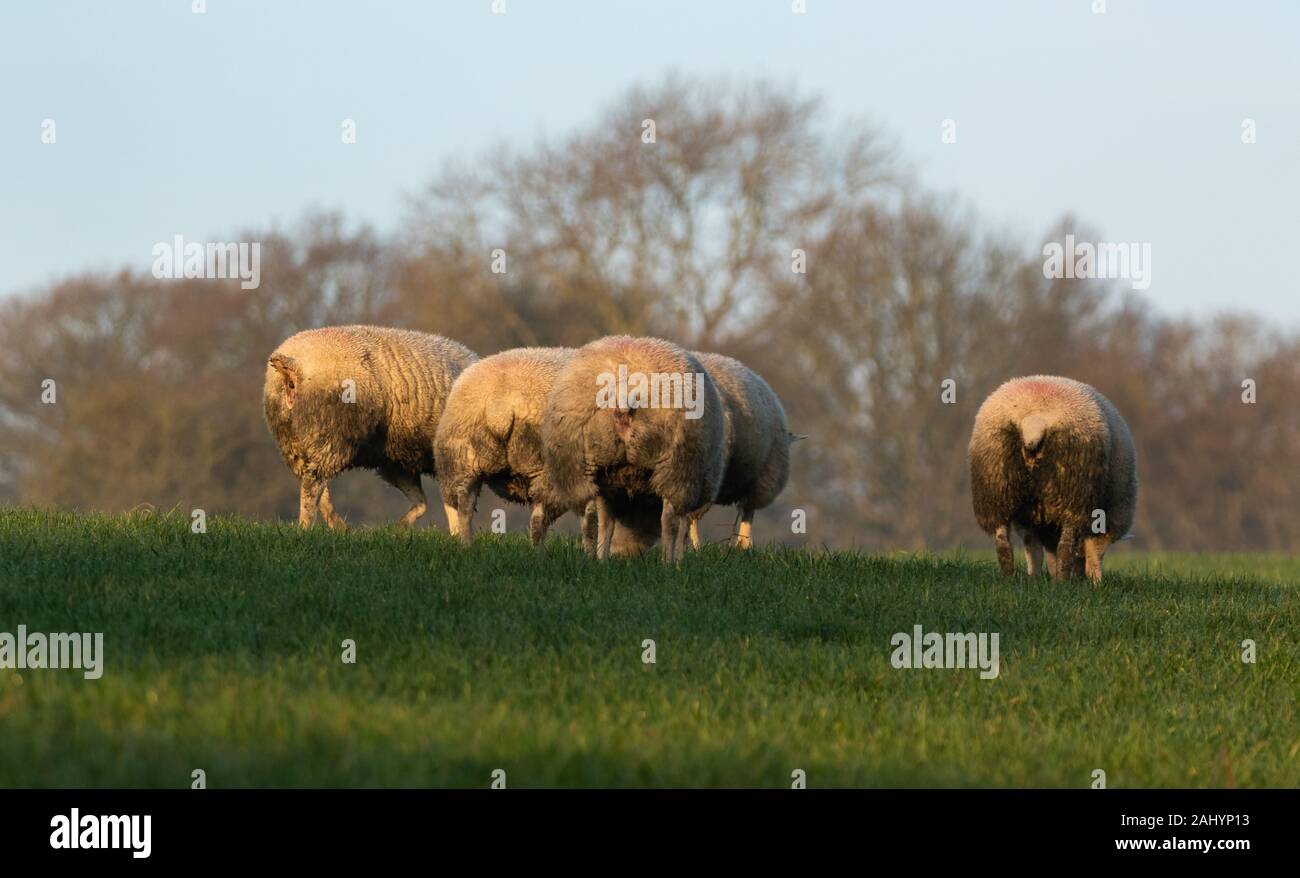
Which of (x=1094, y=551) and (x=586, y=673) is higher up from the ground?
(x=1094, y=551)

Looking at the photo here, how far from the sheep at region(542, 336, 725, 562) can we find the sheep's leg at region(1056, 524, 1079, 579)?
3.19m

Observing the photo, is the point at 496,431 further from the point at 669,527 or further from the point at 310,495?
the point at 310,495

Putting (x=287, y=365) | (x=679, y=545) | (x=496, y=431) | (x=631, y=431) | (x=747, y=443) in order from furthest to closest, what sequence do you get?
(x=287, y=365) < (x=747, y=443) < (x=496, y=431) < (x=679, y=545) < (x=631, y=431)

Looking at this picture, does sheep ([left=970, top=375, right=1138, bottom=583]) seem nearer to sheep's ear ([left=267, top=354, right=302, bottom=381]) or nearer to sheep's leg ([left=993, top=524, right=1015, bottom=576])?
sheep's leg ([left=993, top=524, right=1015, bottom=576])

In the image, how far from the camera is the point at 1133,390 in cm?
4575

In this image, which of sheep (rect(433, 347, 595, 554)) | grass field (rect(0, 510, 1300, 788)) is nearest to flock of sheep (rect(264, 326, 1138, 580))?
sheep (rect(433, 347, 595, 554))

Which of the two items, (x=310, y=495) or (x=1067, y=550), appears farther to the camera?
(x=310, y=495)

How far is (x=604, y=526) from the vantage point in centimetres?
1216

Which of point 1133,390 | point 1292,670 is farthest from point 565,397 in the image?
point 1133,390

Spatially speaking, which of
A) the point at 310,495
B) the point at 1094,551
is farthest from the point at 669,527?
the point at 310,495

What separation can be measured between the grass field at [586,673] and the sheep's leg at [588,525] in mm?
731

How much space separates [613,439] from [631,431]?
0.14m

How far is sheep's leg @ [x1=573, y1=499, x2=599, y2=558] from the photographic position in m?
12.2
